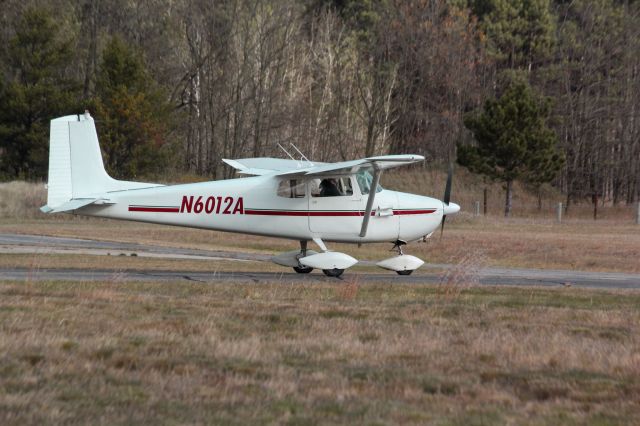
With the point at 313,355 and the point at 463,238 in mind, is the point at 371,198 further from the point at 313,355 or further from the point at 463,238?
the point at 463,238

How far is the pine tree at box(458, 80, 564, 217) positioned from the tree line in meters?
0.10

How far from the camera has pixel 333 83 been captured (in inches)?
2913

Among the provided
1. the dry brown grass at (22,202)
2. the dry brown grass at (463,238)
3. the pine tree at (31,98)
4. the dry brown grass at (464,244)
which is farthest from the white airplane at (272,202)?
the pine tree at (31,98)

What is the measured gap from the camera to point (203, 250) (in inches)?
1261

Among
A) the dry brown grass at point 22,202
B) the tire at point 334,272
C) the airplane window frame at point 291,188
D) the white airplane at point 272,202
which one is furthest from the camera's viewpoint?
the dry brown grass at point 22,202

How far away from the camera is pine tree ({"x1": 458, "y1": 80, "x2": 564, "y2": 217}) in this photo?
6122cm

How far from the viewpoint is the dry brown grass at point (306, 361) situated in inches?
299

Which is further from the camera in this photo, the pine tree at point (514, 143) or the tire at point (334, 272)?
the pine tree at point (514, 143)

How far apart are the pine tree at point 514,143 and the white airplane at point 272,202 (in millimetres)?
40238

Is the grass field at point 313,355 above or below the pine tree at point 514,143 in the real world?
below

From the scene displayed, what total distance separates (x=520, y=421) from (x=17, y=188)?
49217 mm

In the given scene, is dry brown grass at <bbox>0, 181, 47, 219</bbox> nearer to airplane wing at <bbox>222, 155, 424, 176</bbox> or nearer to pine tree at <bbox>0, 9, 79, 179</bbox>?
pine tree at <bbox>0, 9, 79, 179</bbox>

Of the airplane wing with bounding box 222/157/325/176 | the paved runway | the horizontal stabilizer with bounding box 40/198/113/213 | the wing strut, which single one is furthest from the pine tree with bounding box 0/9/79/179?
the wing strut

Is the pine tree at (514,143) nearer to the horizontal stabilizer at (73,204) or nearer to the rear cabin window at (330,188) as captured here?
the rear cabin window at (330,188)
